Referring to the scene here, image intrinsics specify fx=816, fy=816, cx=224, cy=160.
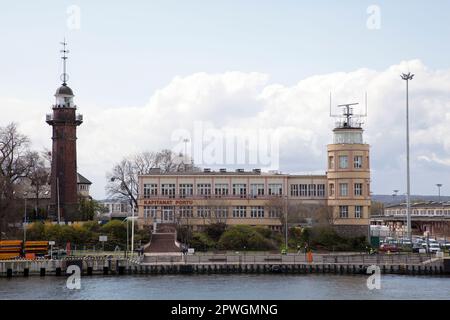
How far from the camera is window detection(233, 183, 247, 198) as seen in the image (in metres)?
101

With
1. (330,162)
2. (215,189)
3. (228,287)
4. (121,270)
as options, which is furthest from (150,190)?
(228,287)

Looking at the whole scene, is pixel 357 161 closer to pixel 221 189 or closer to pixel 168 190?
pixel 221 189

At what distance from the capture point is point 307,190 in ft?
333

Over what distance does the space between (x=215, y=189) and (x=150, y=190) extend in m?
8.23

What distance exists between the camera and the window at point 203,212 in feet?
328

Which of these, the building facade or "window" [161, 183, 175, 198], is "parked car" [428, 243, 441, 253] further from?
"window" [161, 183, 175, 198]

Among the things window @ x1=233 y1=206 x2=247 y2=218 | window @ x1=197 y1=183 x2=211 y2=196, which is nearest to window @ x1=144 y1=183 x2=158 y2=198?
window @ x1=197 y1=183 x2=211 y2=196

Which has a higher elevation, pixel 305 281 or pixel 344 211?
pixel 344 211

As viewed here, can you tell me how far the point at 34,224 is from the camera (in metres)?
93.1

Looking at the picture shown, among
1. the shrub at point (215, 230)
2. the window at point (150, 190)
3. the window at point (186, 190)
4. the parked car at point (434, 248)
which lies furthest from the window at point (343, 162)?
the window at point (150, 190)
